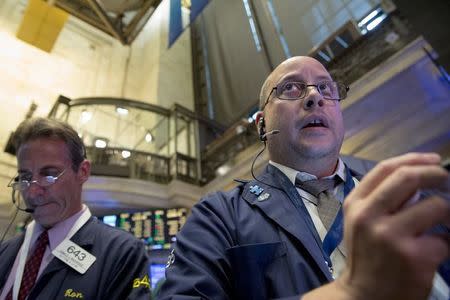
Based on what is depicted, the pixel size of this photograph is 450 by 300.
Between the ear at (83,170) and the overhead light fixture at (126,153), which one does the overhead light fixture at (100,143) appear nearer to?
the overhead light fixture at (126,153)

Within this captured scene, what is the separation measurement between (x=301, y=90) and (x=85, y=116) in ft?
15.2

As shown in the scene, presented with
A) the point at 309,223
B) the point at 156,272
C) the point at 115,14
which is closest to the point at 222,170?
the point at 156,272

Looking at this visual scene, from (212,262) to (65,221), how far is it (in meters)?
0.89

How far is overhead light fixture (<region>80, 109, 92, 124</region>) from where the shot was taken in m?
4.93

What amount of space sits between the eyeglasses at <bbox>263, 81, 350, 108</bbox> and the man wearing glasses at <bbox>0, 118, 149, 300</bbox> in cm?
88

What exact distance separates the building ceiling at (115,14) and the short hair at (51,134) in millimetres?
5566

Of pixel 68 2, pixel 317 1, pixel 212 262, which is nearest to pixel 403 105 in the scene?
pixel 317 1

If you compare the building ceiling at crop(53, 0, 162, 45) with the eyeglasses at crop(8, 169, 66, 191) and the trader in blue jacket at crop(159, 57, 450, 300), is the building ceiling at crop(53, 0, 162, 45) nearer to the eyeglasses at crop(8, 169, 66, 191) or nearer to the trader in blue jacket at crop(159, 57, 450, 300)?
the eyeglasses at crop(8, 169, 66, 191)

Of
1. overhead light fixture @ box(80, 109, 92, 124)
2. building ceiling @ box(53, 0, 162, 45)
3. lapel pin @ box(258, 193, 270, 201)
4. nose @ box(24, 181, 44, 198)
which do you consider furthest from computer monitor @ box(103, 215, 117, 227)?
building ceiling @ box(53, 0, 162, 45)

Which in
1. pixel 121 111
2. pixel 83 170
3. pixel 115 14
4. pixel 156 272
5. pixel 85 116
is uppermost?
pixel 115 14

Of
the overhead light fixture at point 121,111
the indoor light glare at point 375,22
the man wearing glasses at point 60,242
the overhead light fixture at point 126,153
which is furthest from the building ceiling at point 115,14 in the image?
the man wearing glasses at point 60,242

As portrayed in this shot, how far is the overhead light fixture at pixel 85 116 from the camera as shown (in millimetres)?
4934

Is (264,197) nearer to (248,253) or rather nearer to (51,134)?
(248,253)

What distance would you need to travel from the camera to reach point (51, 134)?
1364mm
